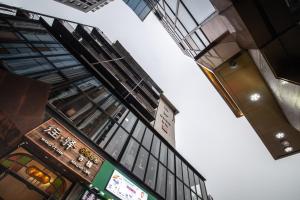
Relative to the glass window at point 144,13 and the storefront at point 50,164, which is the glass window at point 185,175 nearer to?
the storefront at point 50,164

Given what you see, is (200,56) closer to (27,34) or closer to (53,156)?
(53,156)

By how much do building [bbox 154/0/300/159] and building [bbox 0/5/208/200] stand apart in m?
6.79

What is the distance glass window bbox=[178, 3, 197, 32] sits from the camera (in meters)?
9.71

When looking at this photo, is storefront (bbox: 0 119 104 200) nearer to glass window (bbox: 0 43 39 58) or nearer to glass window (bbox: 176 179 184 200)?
glass window (bbox: 0 43 39 58)

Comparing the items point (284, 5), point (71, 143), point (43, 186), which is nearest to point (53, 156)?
point (71, 143)

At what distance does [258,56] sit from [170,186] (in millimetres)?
10573

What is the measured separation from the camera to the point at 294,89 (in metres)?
7.71

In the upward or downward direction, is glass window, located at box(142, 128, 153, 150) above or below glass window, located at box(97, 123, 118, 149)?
below

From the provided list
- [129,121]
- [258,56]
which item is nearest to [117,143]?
[129,121]

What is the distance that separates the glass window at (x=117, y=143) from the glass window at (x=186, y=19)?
757cm

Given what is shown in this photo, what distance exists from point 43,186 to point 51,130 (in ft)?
8.34

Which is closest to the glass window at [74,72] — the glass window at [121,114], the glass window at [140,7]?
the glass window at [121,114]

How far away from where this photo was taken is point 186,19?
33.4 ft

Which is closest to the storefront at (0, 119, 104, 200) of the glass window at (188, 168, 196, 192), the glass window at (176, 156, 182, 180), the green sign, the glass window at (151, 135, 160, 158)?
the green sign
